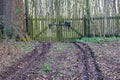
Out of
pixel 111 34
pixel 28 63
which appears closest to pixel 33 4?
pixel 111 34

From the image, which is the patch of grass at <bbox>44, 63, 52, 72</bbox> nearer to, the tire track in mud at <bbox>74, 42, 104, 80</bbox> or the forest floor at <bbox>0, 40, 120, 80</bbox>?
the forest floor at <bbox>0, 40, 120, 80</bbox>

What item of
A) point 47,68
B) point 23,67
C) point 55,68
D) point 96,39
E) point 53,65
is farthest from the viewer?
point 96,39

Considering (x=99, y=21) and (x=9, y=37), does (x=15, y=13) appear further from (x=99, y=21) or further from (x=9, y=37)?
(x=99, y=21)

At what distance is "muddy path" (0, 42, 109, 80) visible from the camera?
6441mm

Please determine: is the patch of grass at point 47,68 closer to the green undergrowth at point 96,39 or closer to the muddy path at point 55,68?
the muddy path at point 55,68

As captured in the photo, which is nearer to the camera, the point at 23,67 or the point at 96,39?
the point at 23,67

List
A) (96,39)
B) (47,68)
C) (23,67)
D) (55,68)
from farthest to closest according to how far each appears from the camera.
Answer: (96,39) → (23,67) → (55,68) → (47,68)

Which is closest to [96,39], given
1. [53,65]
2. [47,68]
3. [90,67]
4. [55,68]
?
[53,65]

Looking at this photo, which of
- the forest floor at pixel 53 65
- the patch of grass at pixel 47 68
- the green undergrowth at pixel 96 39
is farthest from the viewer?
the green undergrowth at pixel 96 39

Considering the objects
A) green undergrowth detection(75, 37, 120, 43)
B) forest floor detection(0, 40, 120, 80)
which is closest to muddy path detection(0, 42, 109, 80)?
forest floor detection(0, 40, 120, 80)

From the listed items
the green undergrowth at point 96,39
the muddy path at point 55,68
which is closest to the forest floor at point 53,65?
the muddy path at point 55,68

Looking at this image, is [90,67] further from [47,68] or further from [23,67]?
[23,67]

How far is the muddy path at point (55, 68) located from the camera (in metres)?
6.44

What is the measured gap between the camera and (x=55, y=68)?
7.30 m
